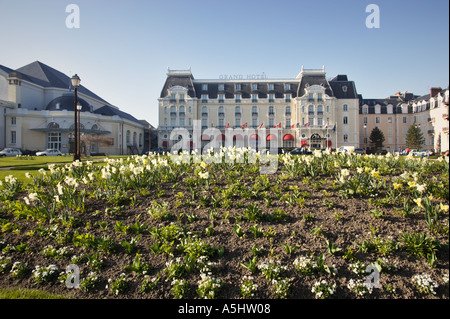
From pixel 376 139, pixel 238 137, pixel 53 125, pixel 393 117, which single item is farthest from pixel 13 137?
pixel 393 117

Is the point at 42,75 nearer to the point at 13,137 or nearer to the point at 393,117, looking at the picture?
the point at 13,137

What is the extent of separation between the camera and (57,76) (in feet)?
179

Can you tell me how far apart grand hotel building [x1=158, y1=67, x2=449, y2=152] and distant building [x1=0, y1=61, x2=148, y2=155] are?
34.4 ft

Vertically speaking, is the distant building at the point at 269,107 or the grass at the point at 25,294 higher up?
the distant building at the point at 269,107

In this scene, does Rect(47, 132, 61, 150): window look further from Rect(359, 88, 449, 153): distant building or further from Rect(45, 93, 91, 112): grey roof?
Rect(359, 88, 449, 153): distant building

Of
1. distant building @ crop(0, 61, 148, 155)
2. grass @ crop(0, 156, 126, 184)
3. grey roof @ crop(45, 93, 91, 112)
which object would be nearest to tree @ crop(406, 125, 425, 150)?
grass @ crop(0, 156, 126, 184)

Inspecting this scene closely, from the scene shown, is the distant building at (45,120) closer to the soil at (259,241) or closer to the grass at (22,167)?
the grass at (22,167)

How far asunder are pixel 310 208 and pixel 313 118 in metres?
51.6

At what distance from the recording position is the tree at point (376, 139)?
52750 mm

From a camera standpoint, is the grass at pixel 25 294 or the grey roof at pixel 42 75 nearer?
the grass at pixel 25 294

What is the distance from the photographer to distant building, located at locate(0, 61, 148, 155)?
137ft

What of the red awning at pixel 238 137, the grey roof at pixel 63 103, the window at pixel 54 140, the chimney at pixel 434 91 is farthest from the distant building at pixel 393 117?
the window at pixel 54 140

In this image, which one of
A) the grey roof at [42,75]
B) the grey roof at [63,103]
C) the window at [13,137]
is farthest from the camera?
the grey roof at [42,75]

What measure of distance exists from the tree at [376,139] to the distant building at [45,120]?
166ft
